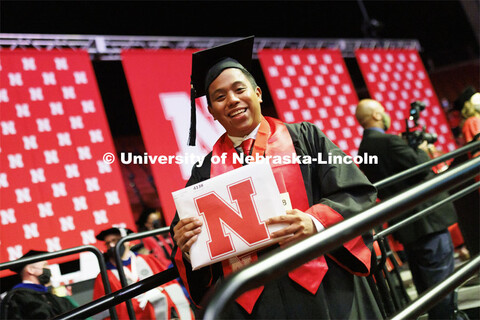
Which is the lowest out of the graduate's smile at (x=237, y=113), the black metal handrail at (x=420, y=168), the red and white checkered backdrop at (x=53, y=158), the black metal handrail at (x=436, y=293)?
the black metal handrail at (x=436, y=293)

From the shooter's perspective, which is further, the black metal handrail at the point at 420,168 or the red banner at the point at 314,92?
the red banner at the point at 314,92

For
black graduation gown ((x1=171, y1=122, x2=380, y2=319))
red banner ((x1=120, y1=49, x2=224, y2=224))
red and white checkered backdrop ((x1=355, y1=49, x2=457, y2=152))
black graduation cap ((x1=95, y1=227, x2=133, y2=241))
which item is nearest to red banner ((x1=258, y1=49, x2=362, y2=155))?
red and white checkered backdrop ((x1=355, y1=49, x2=457, y2=152))

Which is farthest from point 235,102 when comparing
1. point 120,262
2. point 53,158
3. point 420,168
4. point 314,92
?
point 314,92

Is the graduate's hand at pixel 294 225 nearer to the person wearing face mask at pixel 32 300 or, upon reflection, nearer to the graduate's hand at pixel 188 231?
the graduate's hand at pixel 188 231

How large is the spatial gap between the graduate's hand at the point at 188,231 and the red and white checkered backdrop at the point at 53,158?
3.22 metres

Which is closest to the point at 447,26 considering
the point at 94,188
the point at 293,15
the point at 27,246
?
the point at 293,15

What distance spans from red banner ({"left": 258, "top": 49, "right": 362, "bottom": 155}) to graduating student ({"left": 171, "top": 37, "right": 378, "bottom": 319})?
180 inches

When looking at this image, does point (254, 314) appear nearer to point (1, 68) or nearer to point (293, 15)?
point (1, 68)

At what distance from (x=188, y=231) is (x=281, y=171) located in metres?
0.38

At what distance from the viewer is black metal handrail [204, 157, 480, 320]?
83cm

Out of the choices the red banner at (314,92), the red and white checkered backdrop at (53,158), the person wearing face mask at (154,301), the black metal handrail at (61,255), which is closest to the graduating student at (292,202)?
the black metal handrail at (61,255)

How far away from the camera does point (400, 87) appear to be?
24.4ft

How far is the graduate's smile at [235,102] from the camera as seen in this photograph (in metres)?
1.70

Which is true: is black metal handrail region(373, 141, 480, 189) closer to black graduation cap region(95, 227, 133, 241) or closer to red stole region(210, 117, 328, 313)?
red stole region(210, 117, 328, 313)
